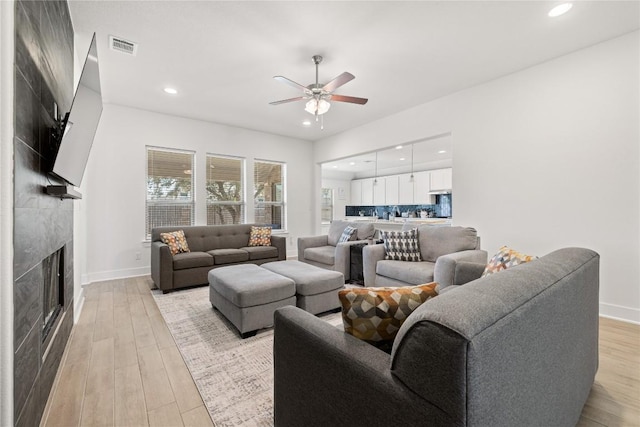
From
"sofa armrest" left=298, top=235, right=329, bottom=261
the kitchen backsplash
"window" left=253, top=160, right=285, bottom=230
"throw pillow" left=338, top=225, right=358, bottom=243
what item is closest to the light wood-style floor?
"sofa armrest" left=298, top=235, right=329, bottom=261

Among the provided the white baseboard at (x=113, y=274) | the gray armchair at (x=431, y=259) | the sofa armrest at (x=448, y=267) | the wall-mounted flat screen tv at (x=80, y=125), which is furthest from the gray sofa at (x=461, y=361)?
the white baseboard at (x=113, y=274)

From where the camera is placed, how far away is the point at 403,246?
3.56 m

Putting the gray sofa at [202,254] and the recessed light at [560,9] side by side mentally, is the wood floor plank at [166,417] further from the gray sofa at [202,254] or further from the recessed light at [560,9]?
the recessed light at [560,9]

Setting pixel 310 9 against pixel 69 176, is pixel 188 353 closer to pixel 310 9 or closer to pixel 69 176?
pixel 69 176

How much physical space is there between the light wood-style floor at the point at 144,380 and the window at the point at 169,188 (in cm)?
239

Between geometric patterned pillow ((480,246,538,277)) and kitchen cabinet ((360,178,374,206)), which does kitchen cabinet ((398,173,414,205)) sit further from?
geometric patterned pillow ((480,246,538,277))

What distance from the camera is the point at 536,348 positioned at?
0.90 m

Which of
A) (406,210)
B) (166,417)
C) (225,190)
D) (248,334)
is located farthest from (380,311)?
(406,210)

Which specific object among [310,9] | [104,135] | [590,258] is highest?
[310,9]

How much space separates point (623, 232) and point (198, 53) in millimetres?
4770

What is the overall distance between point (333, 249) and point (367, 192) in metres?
5.84

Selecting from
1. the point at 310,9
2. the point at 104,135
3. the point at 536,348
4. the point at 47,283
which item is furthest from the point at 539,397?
the point at 104,135

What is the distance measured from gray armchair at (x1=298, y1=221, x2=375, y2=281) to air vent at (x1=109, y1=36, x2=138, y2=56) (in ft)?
11.1

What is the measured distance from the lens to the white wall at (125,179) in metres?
4.35
